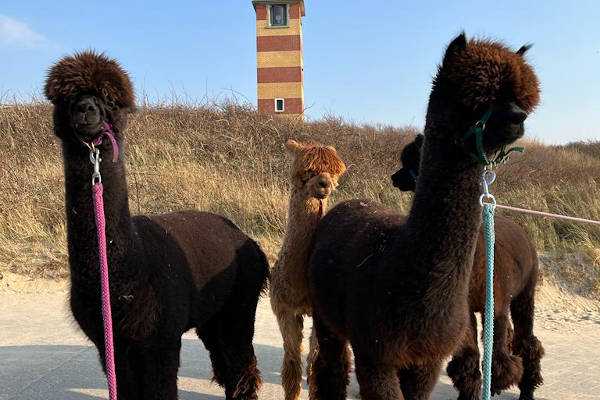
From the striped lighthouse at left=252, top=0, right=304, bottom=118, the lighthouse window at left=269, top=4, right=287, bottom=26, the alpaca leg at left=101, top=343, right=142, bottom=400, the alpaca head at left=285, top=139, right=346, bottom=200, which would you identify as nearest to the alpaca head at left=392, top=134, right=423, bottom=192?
the alpaca head at left=285, top=139, right=346, bottom=200

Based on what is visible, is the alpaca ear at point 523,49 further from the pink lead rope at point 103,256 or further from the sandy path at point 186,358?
the sandy path at point 186,358

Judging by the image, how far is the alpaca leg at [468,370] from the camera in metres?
3.37

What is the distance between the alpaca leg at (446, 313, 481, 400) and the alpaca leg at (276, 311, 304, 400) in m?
1.03

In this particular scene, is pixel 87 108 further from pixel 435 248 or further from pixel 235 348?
pixel 235 348

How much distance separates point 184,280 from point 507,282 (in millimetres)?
2152

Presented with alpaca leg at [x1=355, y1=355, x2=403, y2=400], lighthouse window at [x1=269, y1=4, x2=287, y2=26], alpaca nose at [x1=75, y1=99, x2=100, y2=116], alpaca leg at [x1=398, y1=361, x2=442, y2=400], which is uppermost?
lighthouse window at [x1=269, y1=4, x2=287, y2=26]

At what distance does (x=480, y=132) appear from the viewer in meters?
1.83

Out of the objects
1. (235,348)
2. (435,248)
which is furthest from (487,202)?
(235,348)

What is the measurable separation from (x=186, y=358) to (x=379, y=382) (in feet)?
9.86

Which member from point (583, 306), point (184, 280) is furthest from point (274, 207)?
point (184, 280)

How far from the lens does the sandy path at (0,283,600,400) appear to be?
13.1 feet

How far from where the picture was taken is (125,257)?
244cm

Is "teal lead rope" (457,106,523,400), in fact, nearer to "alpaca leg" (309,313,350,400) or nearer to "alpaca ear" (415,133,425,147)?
"alpaca leg" (309,313,350,400)

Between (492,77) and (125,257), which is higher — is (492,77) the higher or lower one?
the higher one
